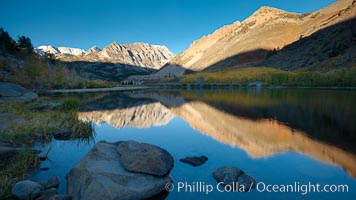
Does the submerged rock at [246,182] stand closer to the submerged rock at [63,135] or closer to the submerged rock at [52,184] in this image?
the submerged rock at [52,184]

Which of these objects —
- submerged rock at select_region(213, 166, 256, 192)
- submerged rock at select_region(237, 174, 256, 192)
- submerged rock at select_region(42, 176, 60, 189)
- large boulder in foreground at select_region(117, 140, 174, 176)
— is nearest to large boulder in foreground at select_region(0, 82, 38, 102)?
submerged rock at select_region(42, 176, 60, 189)

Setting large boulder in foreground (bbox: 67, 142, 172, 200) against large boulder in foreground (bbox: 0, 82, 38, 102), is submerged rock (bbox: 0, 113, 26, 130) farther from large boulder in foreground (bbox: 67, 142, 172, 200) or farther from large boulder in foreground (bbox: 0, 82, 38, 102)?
large boulder in foreground (bbox: 0, 82, 38, 102)

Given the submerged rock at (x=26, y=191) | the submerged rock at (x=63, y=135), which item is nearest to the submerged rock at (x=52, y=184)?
the submerged rock at (x=26, y=191)

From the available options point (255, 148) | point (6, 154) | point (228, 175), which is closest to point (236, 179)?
point (228, 175)

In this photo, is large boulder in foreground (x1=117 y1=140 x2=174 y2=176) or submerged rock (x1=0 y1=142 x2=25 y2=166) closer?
large boulder in foreground (x1=117 y1=140 x2=174 y2=176)

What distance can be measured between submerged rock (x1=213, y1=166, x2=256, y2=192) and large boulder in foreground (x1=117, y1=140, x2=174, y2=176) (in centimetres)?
248

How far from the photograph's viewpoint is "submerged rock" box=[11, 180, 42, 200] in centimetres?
799

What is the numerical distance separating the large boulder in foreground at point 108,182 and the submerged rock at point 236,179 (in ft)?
7.69

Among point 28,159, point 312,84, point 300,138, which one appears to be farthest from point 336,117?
point 312,84

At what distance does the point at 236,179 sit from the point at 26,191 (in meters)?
8.05

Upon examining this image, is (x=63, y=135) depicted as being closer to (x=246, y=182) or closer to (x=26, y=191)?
(x=26, y=191)

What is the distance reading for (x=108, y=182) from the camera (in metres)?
8.25

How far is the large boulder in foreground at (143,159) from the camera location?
9.23m

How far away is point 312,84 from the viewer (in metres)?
87.3
